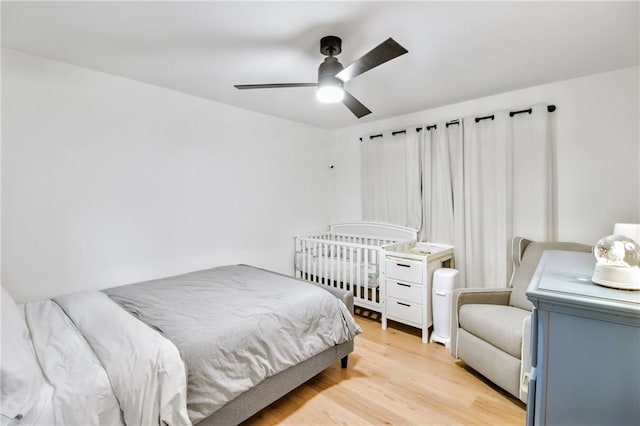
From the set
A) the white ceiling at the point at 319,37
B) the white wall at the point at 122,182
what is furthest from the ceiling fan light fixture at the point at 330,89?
the white wall at the point at 122,182

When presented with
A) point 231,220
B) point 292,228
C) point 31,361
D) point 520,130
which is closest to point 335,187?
point 292,228

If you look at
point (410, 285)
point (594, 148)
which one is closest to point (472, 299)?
point (410, 285)

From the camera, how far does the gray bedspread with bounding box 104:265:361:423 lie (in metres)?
1.51

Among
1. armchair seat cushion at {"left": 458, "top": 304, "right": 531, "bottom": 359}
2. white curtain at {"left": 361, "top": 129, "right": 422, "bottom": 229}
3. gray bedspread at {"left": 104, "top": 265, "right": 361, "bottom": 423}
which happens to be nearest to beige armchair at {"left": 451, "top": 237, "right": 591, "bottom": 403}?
armchair seat cushion at {"left": 458, "top": 304, "right": 531, "bottom": 359}

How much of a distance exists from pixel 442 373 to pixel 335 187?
113 inches

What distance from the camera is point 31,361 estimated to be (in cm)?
119

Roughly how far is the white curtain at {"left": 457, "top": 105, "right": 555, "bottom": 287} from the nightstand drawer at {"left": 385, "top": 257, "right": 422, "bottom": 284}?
70 cm

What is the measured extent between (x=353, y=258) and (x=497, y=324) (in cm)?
156

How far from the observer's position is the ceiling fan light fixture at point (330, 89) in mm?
1855

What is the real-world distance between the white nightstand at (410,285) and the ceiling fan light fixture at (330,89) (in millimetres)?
1731

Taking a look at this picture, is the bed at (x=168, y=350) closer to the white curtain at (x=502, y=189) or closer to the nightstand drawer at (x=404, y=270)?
the nightstand drawer at (x=404, y=270)

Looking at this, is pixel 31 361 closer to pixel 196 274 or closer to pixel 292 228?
pixel 196 274

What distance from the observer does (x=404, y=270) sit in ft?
9.73

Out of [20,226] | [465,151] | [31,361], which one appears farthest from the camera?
[465,151]
